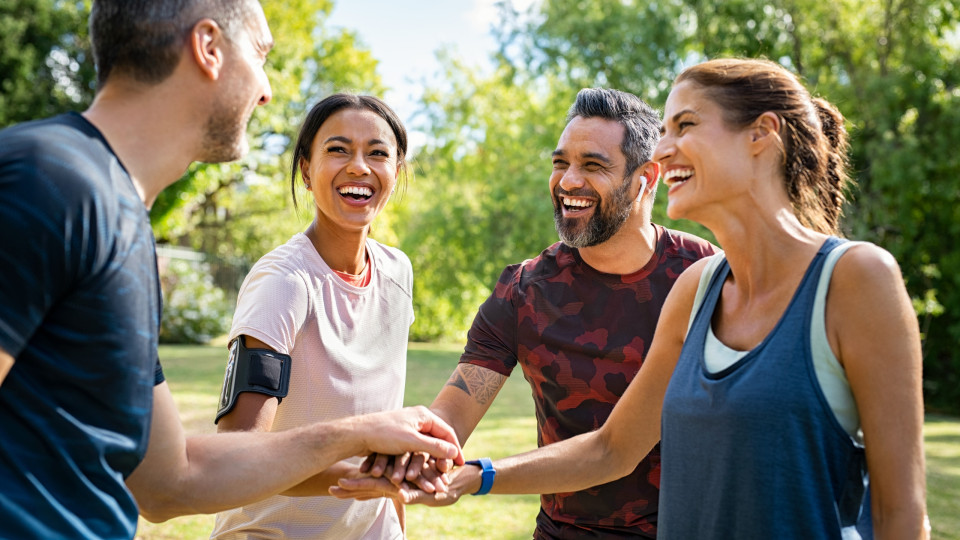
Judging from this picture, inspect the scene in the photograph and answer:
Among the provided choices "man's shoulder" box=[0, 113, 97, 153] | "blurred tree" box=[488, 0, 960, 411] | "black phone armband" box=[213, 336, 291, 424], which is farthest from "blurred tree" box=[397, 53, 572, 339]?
"man's shoulder" box=[0, 113, 97, 153]

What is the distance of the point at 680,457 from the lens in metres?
2.13

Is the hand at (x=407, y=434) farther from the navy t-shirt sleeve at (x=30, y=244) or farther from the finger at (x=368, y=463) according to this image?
the navy t-shirt sleeve at (x=30, y=244)

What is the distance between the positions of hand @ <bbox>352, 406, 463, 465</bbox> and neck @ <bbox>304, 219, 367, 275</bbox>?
0.65 metres

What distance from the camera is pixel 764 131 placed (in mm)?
2205

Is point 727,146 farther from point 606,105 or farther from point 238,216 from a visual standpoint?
point 238,216

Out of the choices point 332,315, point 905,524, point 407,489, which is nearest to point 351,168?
point 332,315

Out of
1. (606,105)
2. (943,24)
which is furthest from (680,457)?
(943,24)

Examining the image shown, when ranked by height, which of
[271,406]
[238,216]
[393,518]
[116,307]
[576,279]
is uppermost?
[116,307]

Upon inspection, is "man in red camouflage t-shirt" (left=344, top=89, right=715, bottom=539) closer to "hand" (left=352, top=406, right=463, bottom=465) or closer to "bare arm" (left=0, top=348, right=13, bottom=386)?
"hand" (left=352, top=406, right=463, bottom=465)

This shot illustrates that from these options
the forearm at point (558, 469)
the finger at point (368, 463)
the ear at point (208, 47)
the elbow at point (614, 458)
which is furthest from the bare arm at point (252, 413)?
the ear at point (208, 47)

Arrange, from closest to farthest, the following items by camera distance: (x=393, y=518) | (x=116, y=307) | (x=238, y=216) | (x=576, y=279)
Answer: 1. (x=116, y=307)
2. (x=393, y=518)
3. (x=576, y=279)
4. (x=238, y=216)

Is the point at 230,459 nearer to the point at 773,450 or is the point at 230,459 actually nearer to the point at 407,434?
the point at 407,434

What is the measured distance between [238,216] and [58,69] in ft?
29.2

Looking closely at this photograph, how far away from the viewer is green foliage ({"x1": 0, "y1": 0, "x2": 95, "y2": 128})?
21281 mm
